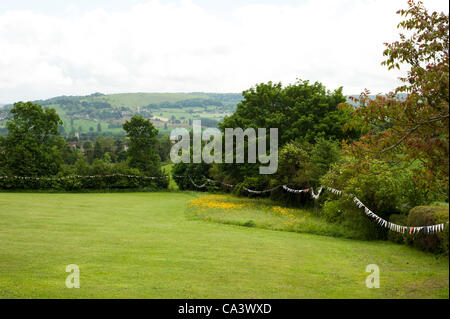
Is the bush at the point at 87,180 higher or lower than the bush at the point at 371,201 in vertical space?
lower

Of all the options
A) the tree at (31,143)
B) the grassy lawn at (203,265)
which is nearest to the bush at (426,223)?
the grassy lawn at (203,265)

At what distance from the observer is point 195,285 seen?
8922 millimetres

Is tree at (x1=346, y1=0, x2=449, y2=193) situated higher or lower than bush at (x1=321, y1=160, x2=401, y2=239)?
higher

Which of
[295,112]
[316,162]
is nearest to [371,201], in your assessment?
[316,162]

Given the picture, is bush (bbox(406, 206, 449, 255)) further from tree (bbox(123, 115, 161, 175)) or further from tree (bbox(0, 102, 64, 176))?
tree (bbox(0, 102, 64, 176))

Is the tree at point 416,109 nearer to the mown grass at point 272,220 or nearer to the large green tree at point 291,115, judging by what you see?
the mown grass at point 272,220

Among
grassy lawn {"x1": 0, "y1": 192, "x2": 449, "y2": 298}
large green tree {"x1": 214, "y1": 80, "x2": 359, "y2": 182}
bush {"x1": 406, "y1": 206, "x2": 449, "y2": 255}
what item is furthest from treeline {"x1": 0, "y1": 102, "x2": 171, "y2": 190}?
bush {"x1": 406, "y1": 206, "x2": 449, "y2": 255}

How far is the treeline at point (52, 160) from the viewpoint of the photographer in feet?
172

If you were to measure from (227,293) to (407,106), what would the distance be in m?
5.38

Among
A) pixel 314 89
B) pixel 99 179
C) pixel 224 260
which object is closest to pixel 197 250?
pixel 224 260

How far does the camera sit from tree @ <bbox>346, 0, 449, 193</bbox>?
7.29 meters

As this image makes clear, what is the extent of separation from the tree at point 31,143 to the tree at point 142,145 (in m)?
10.3

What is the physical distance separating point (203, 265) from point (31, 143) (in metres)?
51.7
